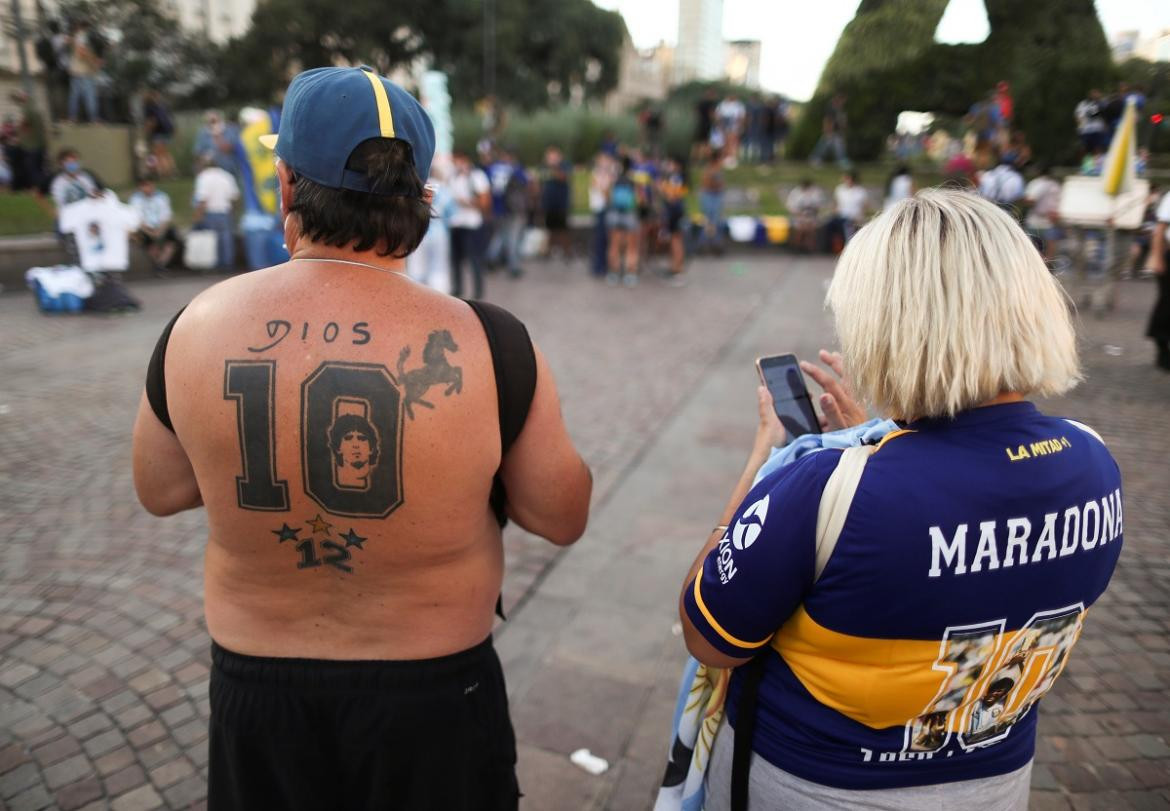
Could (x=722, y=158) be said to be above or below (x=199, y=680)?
above

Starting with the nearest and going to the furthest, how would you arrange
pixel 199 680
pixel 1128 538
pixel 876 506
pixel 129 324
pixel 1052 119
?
pixel 876 506
pixel 199 680
pixel 1128 538
pixel 129 324
pixel 1052 119

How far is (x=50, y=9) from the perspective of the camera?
19.2m

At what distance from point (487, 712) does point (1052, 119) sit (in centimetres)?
1317

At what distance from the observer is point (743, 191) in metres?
20.4

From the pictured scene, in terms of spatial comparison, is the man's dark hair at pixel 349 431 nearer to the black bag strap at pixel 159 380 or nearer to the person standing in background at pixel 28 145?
the black bag strap at pixel 159 380

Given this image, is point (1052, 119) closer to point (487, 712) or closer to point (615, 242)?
point (615, 242)

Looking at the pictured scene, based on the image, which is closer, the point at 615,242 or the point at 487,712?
the point at 487,712

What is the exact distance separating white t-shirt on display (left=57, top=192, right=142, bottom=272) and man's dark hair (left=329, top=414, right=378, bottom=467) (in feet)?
32.2

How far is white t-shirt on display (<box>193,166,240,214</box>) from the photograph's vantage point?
1180 centimetres

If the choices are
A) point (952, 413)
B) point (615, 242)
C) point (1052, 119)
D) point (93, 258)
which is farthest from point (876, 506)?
point (1052, 119)

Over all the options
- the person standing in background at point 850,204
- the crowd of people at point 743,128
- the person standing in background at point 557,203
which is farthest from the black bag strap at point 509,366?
the crowd of people at point 743,128

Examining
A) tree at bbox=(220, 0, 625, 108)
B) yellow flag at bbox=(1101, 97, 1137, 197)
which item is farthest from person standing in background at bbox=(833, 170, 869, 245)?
tree at bbox=(220, 0, 625, 108)

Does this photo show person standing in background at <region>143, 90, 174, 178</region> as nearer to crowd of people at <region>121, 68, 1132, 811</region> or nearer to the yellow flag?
the yellow flag

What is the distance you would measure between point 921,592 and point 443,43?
40050mm
